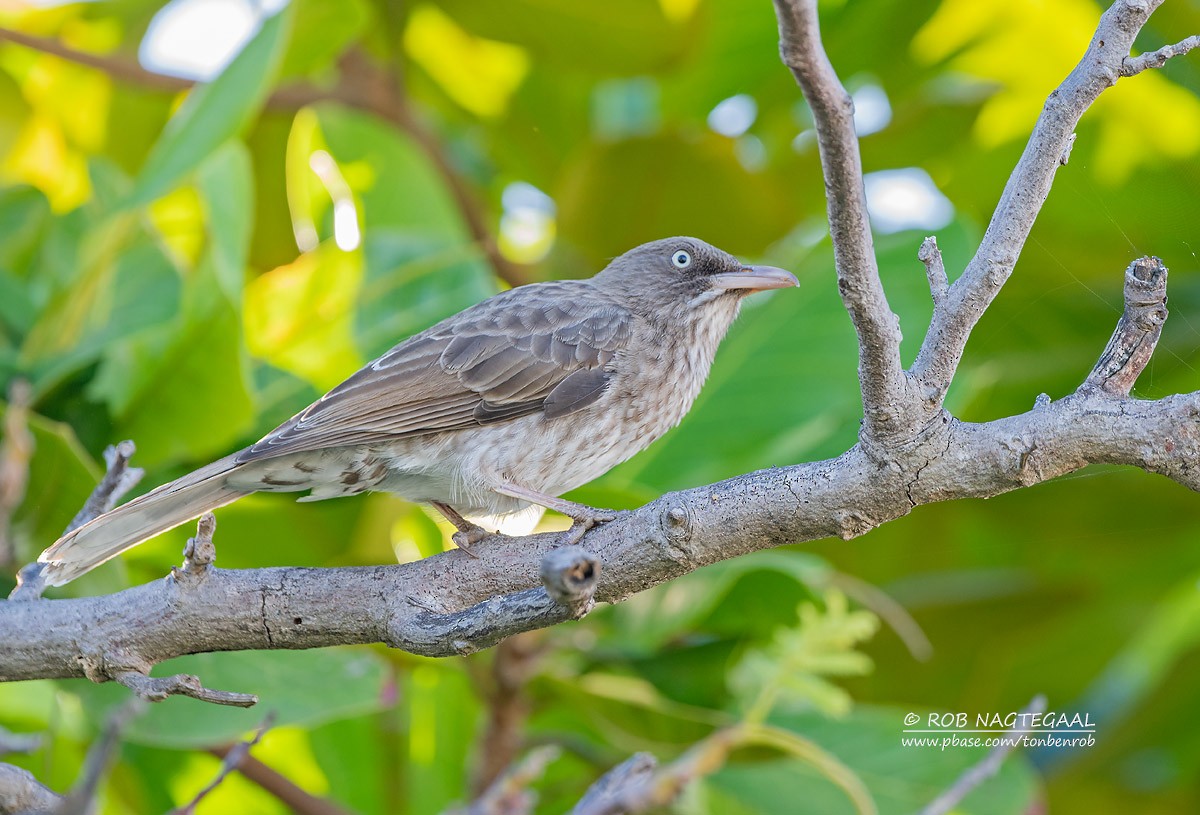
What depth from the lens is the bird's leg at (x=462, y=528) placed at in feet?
10.1

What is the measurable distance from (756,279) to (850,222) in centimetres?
192

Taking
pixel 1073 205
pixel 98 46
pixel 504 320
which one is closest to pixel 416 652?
pixel 504 320

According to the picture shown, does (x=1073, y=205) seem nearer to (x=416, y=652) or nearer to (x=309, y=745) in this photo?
(x=416, y=652)

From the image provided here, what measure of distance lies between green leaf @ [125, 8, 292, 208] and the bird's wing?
0.79m

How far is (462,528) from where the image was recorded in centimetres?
349

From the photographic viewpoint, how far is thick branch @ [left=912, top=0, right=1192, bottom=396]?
81.0 inches

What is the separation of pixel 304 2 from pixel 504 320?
1.33 m

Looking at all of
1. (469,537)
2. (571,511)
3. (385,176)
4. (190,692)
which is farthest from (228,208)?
(190,692)

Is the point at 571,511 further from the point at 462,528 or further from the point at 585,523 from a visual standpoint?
the point at 462,528

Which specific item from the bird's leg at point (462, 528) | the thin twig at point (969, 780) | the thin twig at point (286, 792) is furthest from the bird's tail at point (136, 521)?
the thin twig at point (969, 780)

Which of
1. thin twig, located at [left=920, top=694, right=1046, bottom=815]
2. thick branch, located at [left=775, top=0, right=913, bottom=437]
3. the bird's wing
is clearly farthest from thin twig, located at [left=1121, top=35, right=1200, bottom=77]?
the bird's wing

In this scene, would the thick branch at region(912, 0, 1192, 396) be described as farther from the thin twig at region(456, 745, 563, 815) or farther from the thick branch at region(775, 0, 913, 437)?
the thin twig at region(456, 745, 563, 815)

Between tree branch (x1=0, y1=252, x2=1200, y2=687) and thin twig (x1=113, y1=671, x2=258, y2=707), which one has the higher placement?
tree branch (x1=0, y1=252, x2=1200, y2=687)

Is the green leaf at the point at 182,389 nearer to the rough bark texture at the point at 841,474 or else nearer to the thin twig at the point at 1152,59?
the rough bark texture at the point at 841,474
